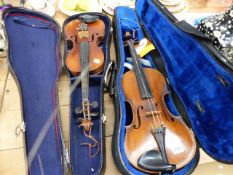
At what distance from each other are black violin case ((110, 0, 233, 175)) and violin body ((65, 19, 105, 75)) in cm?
8

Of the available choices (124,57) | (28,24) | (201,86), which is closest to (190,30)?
(201,86)

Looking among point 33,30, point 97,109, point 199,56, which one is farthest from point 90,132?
point 33,30

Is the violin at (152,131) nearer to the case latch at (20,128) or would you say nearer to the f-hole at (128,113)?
the f-hole at (128,113)

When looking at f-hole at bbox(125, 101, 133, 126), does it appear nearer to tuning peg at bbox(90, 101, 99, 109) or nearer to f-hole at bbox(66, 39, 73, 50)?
tuning peg at bbox(90, 101, 99, 109)

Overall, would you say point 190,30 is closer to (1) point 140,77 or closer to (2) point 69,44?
(1) point 140,77

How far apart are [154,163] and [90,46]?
60 cm

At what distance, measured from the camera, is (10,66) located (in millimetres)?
1068

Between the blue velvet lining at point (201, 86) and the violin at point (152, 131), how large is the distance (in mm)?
73

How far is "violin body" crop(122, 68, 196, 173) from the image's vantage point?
0.87 metres

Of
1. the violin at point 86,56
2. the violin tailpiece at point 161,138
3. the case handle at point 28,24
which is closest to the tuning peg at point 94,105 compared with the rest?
the violin at point 86,56

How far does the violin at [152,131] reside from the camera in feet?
2.76

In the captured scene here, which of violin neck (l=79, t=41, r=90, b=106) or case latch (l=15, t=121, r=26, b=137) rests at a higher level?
violin neck (l=79, t=41, r=90, b=106)

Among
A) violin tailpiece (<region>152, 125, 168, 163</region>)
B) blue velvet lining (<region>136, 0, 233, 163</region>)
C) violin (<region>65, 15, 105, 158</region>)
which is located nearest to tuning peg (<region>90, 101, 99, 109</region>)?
violin (<region>65, 15, 105, 158</region>)

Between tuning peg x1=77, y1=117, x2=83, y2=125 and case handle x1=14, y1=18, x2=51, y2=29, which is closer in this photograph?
tuning peg x1=77, y1=117, x2=83, y2=125
